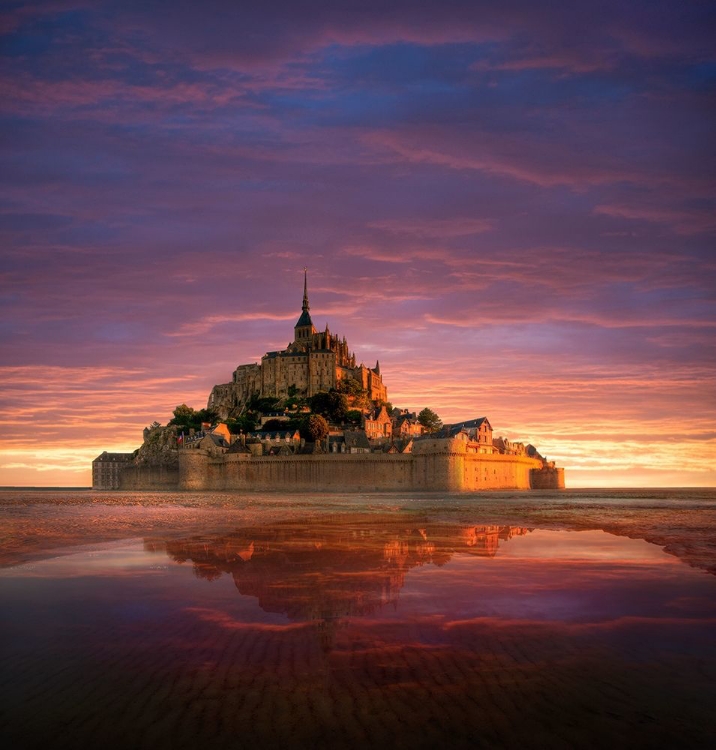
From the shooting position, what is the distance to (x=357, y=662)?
737 centimetres

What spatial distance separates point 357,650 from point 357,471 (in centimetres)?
6963

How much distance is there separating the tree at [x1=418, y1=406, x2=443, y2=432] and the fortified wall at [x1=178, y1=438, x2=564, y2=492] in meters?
22.2

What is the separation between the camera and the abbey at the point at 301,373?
376 feet

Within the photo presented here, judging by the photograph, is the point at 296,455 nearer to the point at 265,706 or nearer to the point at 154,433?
the point at 154,433

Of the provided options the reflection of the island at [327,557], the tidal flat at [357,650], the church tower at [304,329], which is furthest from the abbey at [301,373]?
the tidal flat at [357,650]

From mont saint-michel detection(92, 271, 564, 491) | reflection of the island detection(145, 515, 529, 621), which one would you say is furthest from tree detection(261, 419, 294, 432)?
reflection of the island detection(145, 515, 529, 621)

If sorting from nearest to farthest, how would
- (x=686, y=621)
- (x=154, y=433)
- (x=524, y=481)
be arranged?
(x=686, y=621)
(x=524, y=481)
(x=154, y=433)

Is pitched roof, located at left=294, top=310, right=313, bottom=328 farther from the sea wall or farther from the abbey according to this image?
the sea wall

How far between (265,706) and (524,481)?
3743 inches

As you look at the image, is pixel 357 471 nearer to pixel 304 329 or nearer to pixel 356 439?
pixel 356 439

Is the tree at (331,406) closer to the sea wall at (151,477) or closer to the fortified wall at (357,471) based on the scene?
the fortified wall at (357,471)

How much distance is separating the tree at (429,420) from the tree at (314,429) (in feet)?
88.7

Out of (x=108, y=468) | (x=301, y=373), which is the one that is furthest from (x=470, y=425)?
(x=108, y=468)

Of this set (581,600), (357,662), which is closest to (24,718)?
(357,662)
